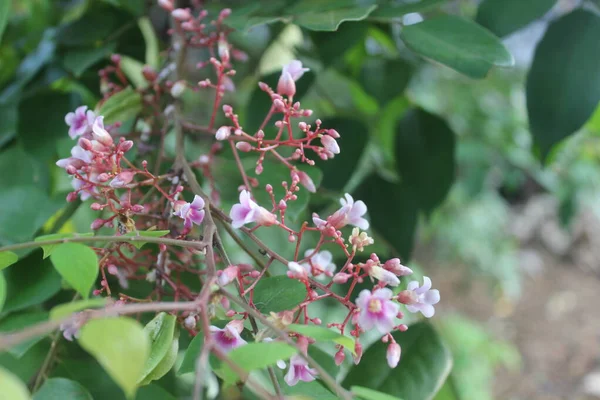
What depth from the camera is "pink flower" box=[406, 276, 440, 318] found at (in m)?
0.38

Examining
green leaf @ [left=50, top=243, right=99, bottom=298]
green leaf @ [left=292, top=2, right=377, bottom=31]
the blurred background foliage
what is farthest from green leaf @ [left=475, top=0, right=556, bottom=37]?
green leaf @ [left=50, top=243, right=99, bottom=298]

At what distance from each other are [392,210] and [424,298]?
0.37 meters

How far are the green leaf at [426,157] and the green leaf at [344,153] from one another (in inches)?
2.7

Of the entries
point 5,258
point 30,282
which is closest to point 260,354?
point 5,258

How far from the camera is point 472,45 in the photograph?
497 mm

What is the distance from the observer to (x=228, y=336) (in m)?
0.36

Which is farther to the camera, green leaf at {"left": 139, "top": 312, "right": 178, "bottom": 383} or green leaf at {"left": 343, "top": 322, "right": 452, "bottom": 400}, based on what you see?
green leaf at {"left": 343, "top": 322, "right": 452, "bottom": 400}

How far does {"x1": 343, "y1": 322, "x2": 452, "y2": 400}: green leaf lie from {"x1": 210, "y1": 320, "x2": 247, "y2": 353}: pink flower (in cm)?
22

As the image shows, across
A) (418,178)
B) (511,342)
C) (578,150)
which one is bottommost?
(511,342)

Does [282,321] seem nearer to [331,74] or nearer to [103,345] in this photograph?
[103,345]

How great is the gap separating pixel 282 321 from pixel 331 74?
700mm

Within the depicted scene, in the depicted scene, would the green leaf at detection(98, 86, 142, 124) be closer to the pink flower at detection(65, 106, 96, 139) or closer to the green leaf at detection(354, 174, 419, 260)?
the pink flower at detection(65, 106, 96, 139)

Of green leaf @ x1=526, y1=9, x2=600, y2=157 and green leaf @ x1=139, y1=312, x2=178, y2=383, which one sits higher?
green leaf @ x1=526, y1=9, x2=600, y2=157

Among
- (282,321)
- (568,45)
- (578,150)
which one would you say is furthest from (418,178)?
(578,150)
